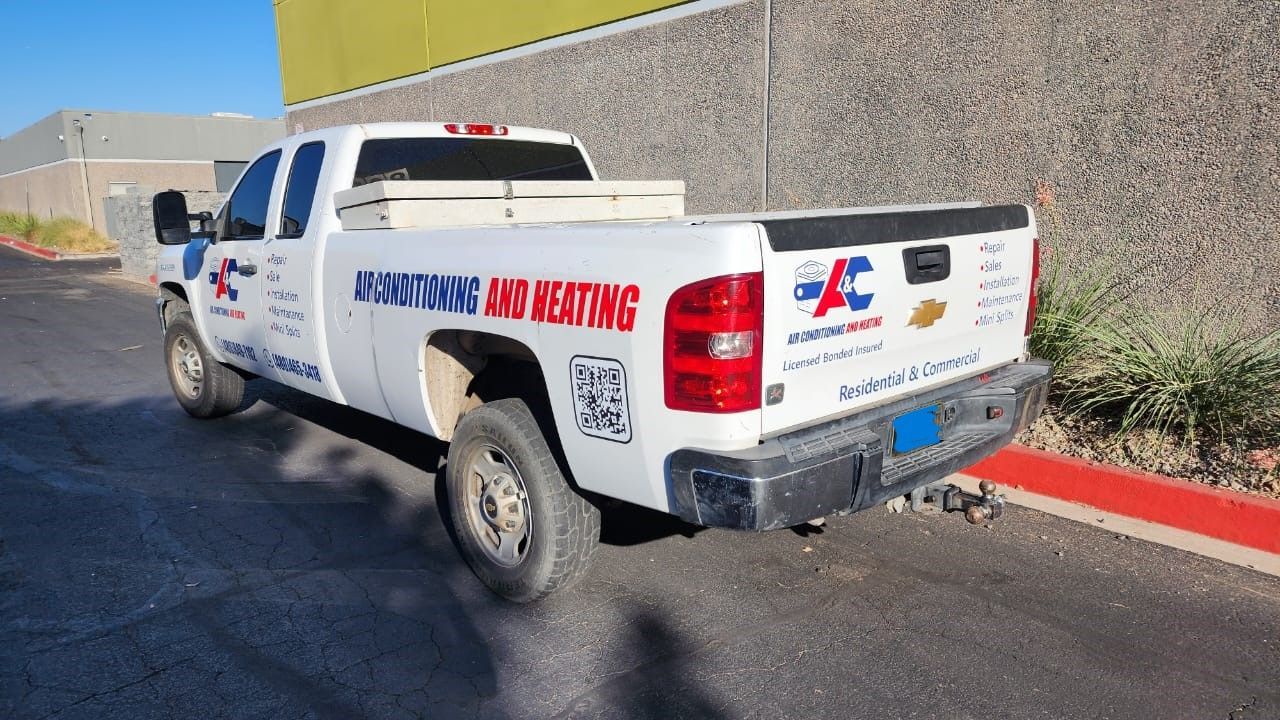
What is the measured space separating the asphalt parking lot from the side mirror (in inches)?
62.7

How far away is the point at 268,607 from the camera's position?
11.7 feet

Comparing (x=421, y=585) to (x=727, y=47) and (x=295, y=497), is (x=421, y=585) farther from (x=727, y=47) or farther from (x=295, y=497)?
(x=727, y=47)

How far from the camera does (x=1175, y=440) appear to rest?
4.54m

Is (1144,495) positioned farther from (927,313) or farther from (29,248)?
(29,248)

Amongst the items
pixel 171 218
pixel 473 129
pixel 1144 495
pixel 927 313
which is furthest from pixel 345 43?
pixel 1144 495

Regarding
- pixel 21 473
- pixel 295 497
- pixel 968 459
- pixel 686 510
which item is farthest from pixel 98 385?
pixel 968 459

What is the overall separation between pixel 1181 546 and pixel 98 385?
8.48 meters

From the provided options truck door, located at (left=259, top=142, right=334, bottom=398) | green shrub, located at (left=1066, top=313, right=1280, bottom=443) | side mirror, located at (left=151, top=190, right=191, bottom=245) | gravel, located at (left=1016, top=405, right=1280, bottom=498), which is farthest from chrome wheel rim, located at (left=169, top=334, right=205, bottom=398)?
green shrub, located at (left=1066, top=313, right=1280, bottom=443)

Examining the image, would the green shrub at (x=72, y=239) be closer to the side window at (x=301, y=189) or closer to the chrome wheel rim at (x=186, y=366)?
the chrome wheel rim at (x=186, y=366)

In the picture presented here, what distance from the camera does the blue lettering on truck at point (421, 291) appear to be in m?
3.41

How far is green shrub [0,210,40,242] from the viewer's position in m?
31.9

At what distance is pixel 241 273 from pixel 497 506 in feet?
8.86

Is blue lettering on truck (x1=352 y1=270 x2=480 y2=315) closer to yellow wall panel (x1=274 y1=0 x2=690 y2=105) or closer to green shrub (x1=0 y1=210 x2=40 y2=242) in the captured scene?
yellow wall panel (x1=274 y1=0 x2=690 y2=105)

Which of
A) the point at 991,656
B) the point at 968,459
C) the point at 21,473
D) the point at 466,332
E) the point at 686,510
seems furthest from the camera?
the point at 21,473
